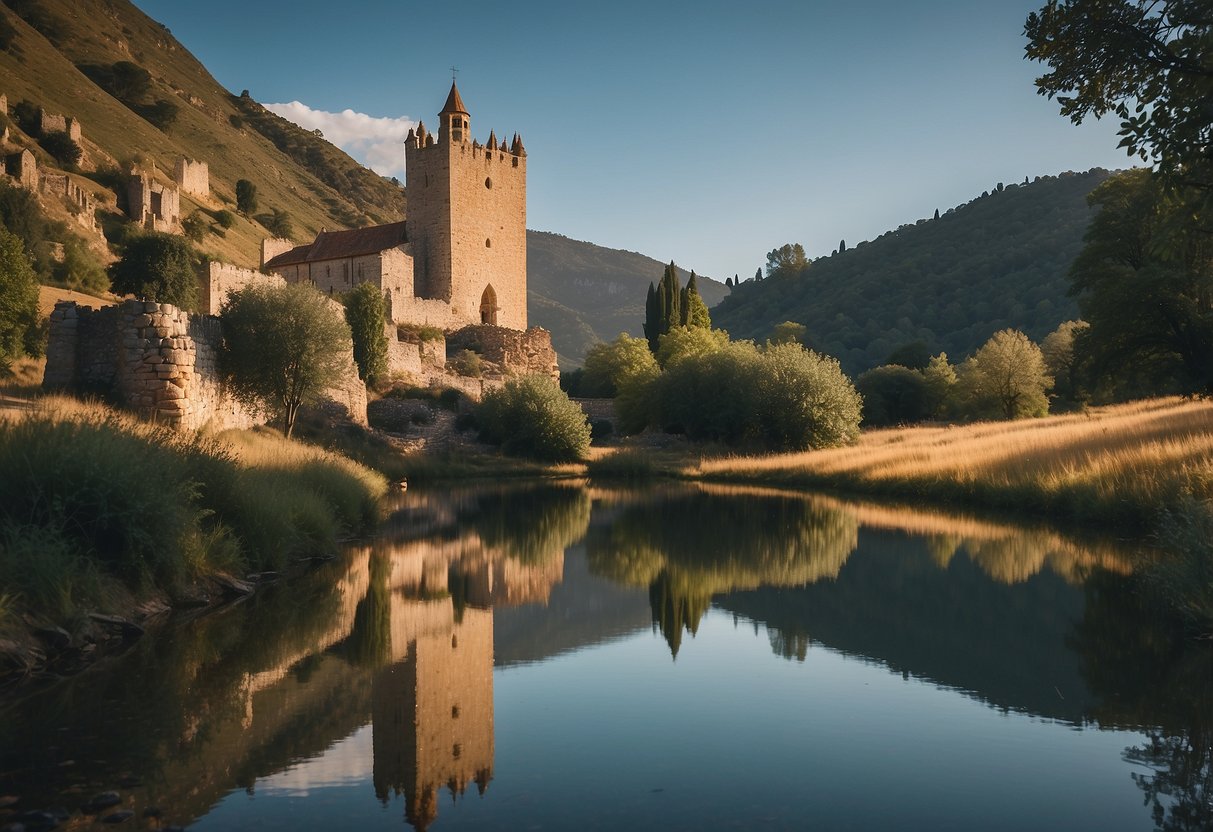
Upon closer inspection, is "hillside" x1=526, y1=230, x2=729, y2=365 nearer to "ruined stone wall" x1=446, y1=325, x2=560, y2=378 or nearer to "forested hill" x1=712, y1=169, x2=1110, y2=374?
"forested hill" x1=712, y1=169, x2=1110, y2=374

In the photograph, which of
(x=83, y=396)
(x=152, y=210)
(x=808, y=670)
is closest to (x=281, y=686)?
(x=808, y=670)

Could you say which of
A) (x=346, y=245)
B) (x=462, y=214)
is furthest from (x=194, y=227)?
(x=462, y=214)

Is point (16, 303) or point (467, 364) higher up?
point (16, 303)

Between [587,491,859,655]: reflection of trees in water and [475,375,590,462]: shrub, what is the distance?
14298 millimetres

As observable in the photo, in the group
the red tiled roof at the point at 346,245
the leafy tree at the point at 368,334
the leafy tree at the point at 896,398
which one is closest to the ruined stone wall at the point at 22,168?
the red tiled roof at the point at 346,245

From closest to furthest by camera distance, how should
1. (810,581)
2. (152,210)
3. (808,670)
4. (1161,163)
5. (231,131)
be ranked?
(808,670) < (1161,163) < (810,581) < (152,210) < (231,131)

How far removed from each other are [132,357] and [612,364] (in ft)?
121

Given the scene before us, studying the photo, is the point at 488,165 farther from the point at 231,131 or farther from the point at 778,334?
the point at 231,131

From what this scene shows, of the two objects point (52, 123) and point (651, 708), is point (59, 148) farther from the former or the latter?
point (651, 708)

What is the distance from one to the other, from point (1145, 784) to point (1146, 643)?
336 cm

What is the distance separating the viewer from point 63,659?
22.9ft

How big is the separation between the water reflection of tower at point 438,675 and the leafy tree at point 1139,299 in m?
19.0

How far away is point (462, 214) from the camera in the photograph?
51312mm

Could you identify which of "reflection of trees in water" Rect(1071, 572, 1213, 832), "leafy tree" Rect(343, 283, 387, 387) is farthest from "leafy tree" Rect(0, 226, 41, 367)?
"reflection of trees in water" Rect(1071, 572, 1213, 832)
